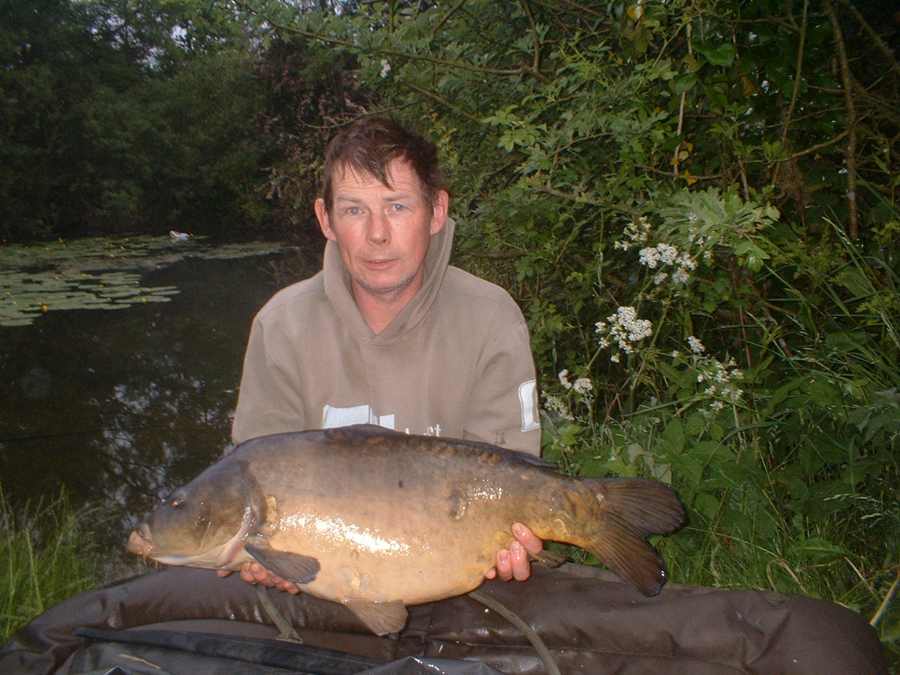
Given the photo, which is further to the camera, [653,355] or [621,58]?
[621,58]

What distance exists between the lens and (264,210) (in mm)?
15922

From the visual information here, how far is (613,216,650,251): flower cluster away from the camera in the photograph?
2.44 m

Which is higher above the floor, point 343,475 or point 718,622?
point 343,475

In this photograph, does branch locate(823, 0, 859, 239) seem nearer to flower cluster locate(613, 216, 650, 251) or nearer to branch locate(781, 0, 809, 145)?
branch locate(781, 0, 809, 145)

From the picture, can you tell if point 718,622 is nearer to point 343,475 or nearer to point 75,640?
point 343,475

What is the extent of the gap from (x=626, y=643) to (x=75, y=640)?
1109mm

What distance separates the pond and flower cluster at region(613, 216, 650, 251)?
2.19 metres


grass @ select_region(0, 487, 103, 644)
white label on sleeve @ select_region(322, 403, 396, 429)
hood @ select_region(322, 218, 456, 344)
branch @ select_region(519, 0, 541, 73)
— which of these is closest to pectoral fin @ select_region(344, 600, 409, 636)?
white label on sleeve @ select_region(322, 403, 396, 429)

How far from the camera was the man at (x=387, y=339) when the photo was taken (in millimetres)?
1846

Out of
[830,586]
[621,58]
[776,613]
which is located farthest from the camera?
[621,58]

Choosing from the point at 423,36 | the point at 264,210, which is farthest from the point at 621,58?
the point at 264,210

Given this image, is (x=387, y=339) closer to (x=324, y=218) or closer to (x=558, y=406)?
(x=324, y=218)

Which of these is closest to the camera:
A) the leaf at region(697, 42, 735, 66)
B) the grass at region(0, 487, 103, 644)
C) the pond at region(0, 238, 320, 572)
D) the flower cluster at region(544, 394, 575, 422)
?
the grass at region(0, 487, 103, 644)

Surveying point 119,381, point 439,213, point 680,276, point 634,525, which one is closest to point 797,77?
point 680,276
